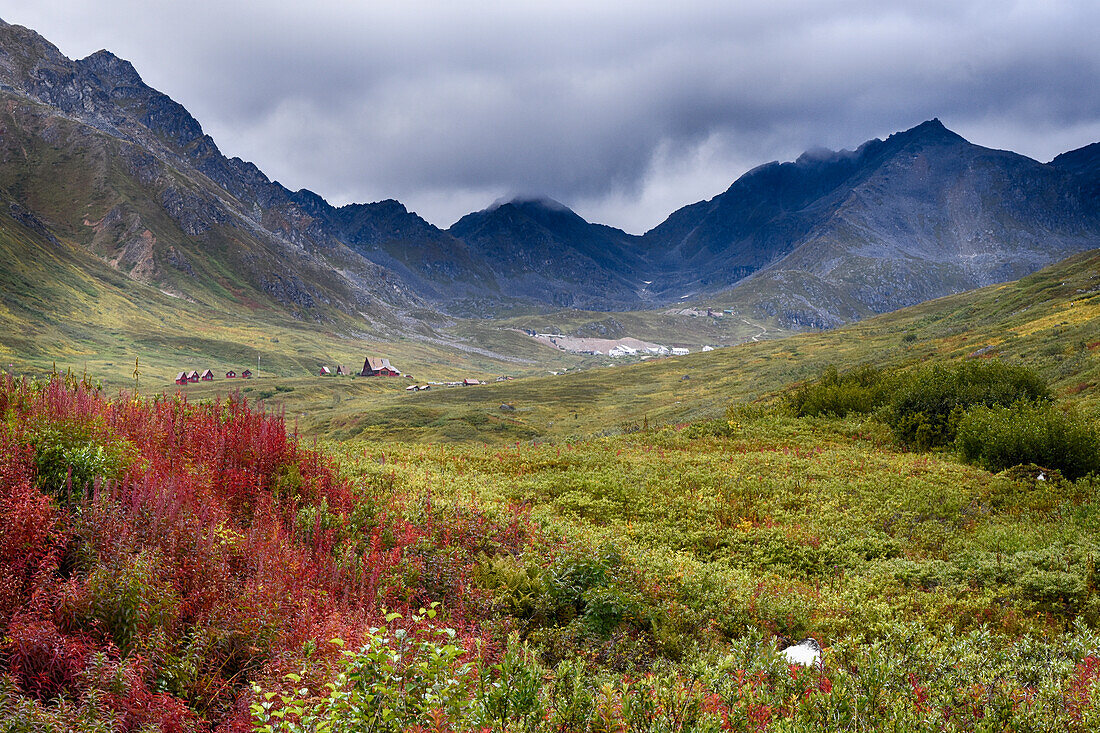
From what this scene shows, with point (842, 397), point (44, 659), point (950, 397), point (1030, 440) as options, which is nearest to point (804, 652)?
point (44, 659)

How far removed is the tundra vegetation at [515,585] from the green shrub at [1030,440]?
92 millimetres

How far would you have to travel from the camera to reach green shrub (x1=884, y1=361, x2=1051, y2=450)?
22.5 meters

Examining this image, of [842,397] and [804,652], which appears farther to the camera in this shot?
[842,397]

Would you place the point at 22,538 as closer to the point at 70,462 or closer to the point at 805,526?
the point at 70,462

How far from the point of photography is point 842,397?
2972cm

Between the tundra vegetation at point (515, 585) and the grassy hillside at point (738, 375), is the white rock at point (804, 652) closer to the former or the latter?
the tundra vegetation at point (515, 585)

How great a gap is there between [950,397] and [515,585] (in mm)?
22097

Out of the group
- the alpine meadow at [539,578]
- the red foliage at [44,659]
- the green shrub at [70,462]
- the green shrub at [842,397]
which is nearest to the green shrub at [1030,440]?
the alpine meadow at [539,578]

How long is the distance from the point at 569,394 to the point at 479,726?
9788 centimetres

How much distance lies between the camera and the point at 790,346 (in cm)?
10844

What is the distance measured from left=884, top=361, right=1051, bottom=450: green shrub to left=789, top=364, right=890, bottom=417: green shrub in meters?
3.70

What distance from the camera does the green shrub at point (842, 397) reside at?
2914cm

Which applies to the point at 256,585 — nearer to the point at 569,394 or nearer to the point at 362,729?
the point at 362,729

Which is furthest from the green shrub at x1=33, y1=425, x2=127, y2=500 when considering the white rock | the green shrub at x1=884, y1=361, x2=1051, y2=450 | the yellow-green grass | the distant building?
the distant building
